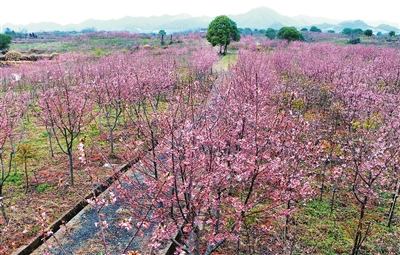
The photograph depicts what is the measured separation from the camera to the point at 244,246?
27.1ft

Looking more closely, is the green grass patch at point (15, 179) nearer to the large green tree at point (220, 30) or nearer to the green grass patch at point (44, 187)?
the green grass patch at point (44, 187)

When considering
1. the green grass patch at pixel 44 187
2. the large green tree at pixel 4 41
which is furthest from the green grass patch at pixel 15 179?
the large green tree at pixel 4 41

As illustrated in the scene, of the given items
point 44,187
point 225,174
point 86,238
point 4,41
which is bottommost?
point 86,238

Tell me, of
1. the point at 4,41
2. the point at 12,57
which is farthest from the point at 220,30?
the point at 4,41

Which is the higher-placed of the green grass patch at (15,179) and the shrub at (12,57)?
the shrub at (12,57)

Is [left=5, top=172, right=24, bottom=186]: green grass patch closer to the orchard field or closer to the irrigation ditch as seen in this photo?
the orchard field

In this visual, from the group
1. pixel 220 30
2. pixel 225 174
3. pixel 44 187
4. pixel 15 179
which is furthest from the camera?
pixel 220 30

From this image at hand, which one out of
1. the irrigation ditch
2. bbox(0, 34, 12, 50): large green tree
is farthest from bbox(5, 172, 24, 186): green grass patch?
bbox(0, 34, 12, 50): large green tree

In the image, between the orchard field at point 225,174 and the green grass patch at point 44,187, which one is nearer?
the orchard field at point 225,174

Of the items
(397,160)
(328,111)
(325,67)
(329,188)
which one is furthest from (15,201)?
(325,67)

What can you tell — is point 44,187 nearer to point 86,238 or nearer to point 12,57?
point 86,238

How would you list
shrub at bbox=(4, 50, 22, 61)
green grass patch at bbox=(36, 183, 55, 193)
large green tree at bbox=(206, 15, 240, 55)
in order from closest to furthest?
green grass patch at bbox=(36, 183, 55, 193) < shrub at bbox=(4, 50, 22, 61) < large green tree at bbox=(206, 15, 240, 55)

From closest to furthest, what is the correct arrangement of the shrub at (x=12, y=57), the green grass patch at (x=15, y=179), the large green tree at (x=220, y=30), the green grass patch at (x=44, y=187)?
the green grass patch at (x=44, y=187)
the green grass patch at (x=15, y=179)
the shrub at (x=12, y=57)
the large green tree at (x=220, y=30)

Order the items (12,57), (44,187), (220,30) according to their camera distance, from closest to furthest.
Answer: (44,187), (12,57), (220,30)
